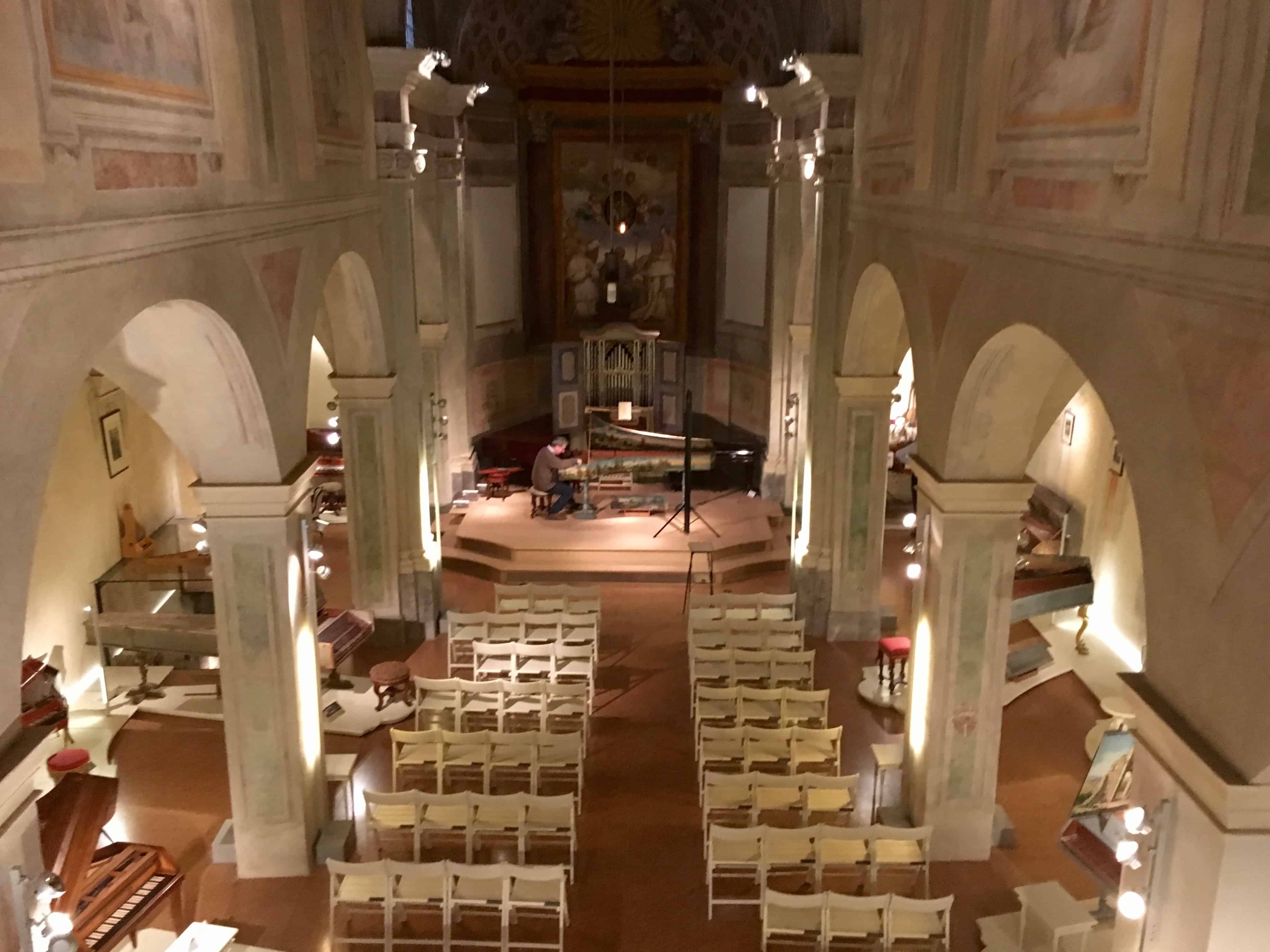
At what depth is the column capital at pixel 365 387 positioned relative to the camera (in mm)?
12977

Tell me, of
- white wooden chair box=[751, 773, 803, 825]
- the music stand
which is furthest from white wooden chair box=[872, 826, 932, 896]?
the music stand

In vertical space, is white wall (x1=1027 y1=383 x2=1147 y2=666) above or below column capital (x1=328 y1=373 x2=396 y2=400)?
below

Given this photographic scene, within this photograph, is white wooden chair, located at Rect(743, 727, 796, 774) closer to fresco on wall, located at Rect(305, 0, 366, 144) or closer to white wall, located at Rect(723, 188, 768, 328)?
fresco on wall, located at Rect(305, 0, 366, 144)

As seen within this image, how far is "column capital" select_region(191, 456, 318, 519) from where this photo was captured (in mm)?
8234

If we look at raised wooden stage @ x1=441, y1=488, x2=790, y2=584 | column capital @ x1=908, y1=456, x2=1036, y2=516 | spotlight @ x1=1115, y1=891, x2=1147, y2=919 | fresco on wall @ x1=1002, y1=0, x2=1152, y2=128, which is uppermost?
fresco on wall @ x1=1002, y1=0, x2=1152, y2=128

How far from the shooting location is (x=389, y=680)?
11.8m

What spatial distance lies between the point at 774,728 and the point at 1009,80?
6.41m

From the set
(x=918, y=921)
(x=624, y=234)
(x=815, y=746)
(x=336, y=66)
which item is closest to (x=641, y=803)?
(x=815, y=746)

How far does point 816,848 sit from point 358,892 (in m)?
3.58

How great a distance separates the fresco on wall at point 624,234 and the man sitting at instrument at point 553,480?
489 centimetres

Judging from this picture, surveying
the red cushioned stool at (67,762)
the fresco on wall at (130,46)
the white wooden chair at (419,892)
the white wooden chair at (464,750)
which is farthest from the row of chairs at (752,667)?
the fresco on wall at (130,46)

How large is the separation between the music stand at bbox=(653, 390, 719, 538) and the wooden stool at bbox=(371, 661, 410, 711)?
6.21m

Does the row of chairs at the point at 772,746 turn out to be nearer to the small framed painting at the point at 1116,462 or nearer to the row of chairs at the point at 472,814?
the row of chairs at the point at 472,814

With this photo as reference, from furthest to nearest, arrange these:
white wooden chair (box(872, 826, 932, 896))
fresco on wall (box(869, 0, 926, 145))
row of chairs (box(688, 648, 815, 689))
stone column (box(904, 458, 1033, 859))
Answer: row of chairs (box(688, 648, 815, 689))
fresco on wall (box(869, 0, 926, 145))
stone column (box(904, 458, 1033, 859))
white wooden chair (box(872, 826, 932, 896))
